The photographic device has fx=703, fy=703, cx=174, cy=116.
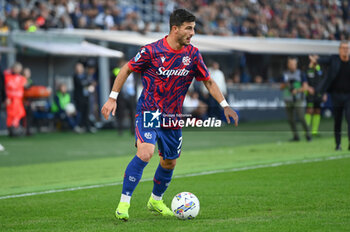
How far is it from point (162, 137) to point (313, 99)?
12116 millimetres

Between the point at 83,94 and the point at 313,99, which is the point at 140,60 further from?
the point at 83,94

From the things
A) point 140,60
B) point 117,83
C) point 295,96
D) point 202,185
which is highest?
point 140,60

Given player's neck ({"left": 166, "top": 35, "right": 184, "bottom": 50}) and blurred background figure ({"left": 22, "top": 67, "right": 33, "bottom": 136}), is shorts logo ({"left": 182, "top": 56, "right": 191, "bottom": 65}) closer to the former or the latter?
player's neck ({"left": 166, "top": 35, "right": 184, "bottom": 50})

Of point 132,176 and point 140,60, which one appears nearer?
point 132,176

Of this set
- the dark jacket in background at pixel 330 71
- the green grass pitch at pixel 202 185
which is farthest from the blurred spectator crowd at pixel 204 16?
the dark jacket in background at pixel 330 71

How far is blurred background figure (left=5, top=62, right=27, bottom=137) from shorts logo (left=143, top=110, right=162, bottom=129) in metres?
14.1

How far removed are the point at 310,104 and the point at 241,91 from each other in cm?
785

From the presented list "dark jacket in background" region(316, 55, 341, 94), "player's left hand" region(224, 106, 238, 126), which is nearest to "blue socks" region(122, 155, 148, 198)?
"player's left hand" region(224, 106, 238, 126)

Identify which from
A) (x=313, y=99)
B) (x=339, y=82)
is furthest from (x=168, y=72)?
(x=313, y=99)

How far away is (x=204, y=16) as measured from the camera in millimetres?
32125

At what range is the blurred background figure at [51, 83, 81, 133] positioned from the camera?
23234mm

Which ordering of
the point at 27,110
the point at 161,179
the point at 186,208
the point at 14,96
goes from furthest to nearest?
the point at 27,110
the point at 14,96
the point at 161,179
the point at 186,208

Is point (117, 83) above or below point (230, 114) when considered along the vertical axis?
above

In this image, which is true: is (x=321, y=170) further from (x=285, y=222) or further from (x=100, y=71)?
(x=100, y=71)
